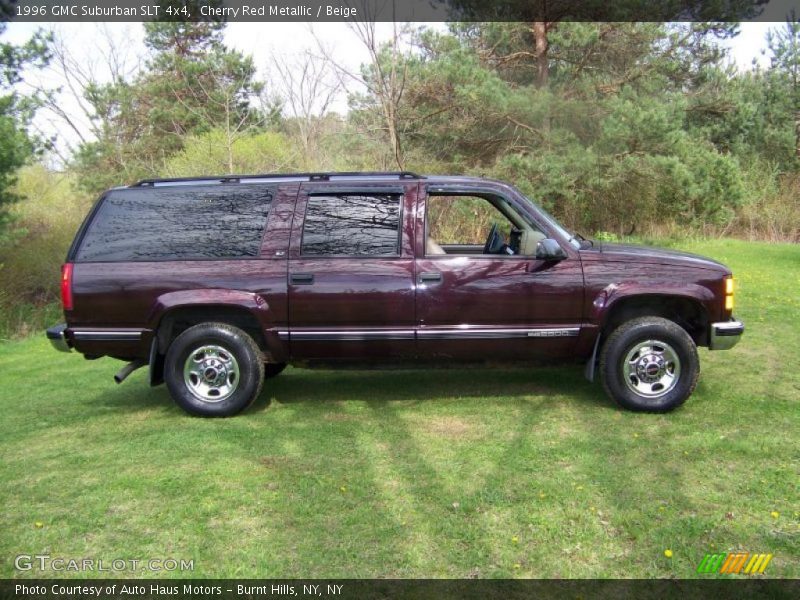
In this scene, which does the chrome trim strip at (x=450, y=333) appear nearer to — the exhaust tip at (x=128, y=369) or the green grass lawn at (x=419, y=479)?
the green grass lawn at (x=419, y=479)

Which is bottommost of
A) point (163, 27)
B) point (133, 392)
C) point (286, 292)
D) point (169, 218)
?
point (133, 392)

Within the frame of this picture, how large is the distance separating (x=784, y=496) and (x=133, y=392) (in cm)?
571

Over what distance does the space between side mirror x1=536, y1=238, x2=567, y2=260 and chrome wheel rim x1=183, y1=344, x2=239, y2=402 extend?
2.62 metres

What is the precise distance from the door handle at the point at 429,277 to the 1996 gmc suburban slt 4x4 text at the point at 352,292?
0.05 ft

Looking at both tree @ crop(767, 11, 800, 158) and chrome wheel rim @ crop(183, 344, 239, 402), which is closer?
chrome wheel rim @ crop(183, 344, 239, 402)

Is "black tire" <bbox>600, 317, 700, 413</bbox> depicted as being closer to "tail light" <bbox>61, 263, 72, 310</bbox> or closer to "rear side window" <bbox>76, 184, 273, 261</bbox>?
"rear side window" <bbox>76, 184, 273, 261</bbox>

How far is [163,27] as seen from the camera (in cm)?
2547

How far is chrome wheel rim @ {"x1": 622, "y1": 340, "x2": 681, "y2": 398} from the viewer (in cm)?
516

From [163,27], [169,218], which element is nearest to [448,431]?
[169,218]

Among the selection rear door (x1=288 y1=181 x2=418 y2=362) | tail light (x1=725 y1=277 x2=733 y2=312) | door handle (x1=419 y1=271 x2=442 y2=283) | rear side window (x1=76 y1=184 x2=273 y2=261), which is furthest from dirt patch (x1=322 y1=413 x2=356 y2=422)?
tail light (x1=725 y1=277 x2=733 y2=312)

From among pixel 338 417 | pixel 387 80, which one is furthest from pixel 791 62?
pixel 338 417

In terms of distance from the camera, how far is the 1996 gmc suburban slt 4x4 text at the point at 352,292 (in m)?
5.18

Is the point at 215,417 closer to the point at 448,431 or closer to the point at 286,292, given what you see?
the point at 286,292
